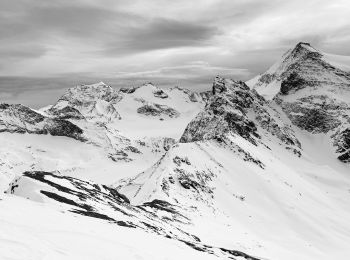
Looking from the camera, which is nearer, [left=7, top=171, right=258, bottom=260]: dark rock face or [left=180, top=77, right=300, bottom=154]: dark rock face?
[left=7, top=171, right=258, bottom=260]: dark rock face

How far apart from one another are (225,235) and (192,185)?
22670 mm

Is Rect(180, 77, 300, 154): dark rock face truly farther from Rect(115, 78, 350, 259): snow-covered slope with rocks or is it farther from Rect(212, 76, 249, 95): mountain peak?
Rect(115, 78, 350, 259): snow-covered slope with rocks

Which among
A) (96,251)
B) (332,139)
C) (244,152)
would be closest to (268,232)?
(244,152)

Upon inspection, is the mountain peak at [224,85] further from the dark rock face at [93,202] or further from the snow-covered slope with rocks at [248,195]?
the dark rock face at [93,202]

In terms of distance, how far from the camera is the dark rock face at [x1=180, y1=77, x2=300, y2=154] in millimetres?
139375

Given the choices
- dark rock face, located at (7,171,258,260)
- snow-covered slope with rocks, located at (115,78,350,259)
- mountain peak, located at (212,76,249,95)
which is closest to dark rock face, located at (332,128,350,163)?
snow-covered slope with rocks, located at (115,78,350,259)

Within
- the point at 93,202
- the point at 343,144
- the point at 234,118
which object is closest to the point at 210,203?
the point at 93,202

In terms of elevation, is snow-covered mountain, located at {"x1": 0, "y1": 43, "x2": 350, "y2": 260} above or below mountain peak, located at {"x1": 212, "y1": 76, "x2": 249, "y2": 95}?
below

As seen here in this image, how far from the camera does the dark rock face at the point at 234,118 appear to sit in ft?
457

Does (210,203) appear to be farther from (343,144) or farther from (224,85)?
(343,144)

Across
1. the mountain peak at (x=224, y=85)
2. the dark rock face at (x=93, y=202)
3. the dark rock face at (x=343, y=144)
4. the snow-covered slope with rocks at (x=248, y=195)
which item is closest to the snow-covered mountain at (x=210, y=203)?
the dark rock face at (x=93, y=202)

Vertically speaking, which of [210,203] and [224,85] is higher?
[224,85]

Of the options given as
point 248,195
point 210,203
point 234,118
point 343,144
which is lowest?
point 343,144

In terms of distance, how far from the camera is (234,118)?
481 ft
